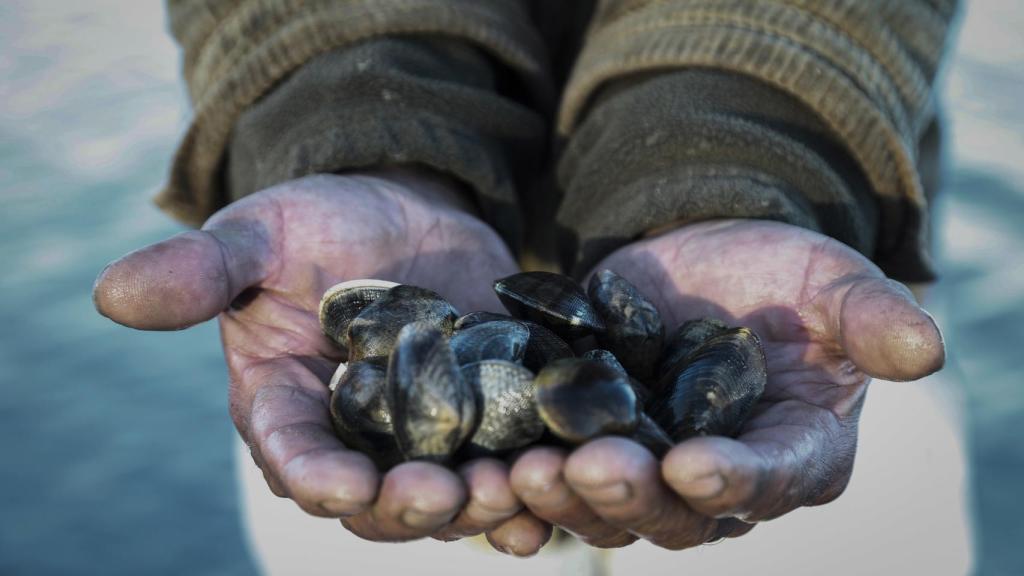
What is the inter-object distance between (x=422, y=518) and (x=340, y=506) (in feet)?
0.42

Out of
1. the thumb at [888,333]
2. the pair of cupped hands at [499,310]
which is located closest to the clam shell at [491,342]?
the pair of cupped hands at [499,310]

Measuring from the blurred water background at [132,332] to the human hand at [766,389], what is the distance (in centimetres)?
155

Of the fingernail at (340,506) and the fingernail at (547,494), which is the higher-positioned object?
the fingernail at (547,494)

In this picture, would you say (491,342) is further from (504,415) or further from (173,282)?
(173,282)

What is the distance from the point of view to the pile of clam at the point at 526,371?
5.36 ft

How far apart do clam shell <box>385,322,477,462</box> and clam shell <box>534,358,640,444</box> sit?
0.14 meters

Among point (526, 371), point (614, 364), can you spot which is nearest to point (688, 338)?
point (614, 364)

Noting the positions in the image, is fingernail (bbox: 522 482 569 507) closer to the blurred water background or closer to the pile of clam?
the pile of clam

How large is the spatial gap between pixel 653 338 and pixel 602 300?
138 mm

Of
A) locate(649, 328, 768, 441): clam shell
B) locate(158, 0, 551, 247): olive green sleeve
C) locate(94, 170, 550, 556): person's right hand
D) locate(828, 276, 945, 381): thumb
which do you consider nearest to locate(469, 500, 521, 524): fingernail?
locate(94, 170, 550, 556): person's right hand

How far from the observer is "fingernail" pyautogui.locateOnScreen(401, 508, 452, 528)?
4.86 ft

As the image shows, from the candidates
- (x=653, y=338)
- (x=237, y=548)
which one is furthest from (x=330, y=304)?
(x=237, y=548)

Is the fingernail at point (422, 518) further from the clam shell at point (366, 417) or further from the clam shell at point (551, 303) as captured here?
the clam shell at point (551, 303)

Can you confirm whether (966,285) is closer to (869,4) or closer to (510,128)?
(869,4)
